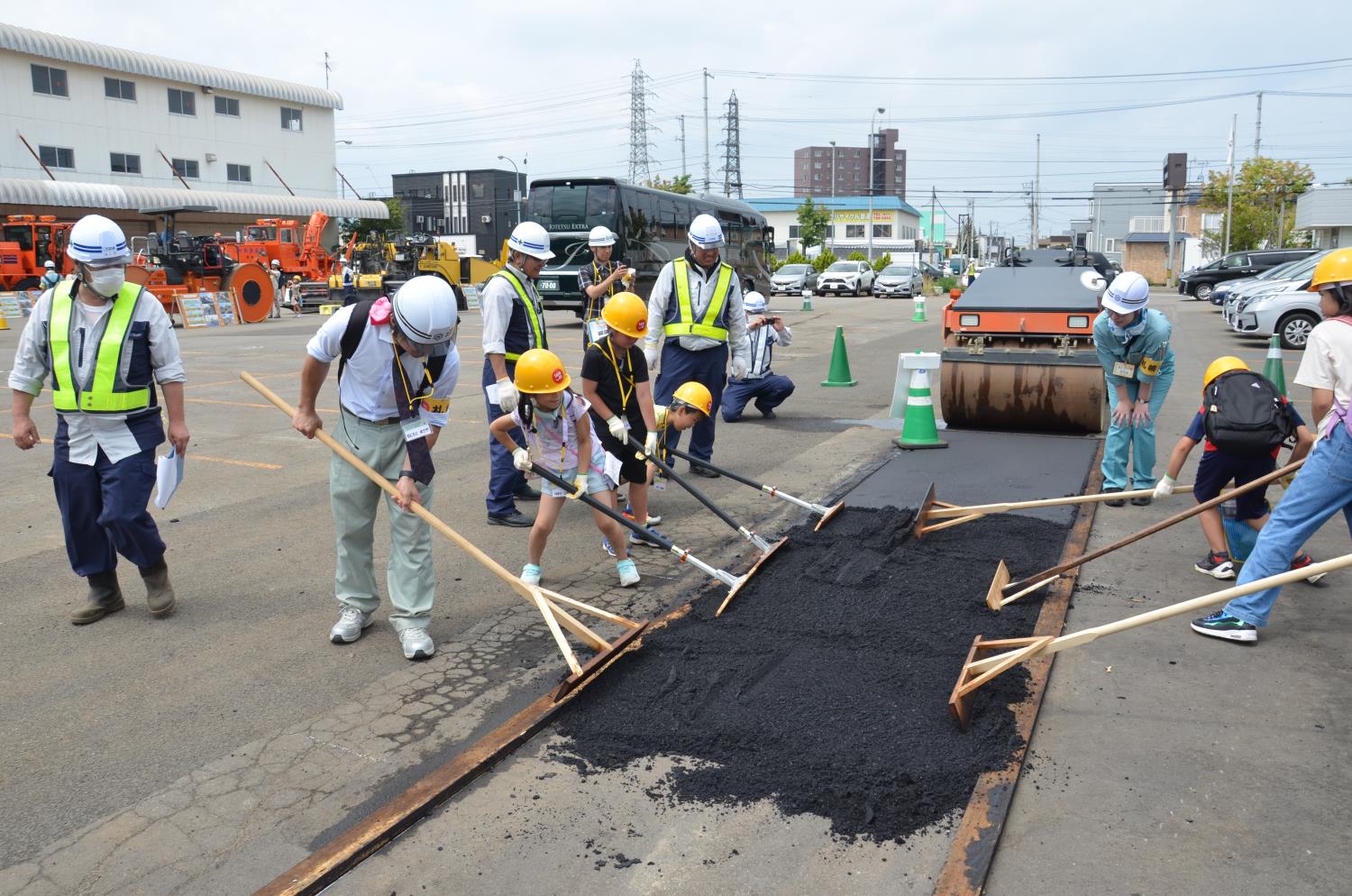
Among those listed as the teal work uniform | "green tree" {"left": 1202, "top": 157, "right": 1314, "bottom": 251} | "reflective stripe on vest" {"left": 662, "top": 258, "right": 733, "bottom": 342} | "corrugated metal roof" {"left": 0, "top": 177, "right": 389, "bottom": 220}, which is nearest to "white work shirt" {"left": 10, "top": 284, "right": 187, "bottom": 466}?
"reflective stripe on vest" {"left": 662, "top": 258, "right": 733, "bottom": 342}

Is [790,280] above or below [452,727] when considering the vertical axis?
above

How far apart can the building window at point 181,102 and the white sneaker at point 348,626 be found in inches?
1816

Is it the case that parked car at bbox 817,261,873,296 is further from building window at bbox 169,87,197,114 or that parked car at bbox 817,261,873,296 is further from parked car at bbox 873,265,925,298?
building window at bbox 169,87,197,114

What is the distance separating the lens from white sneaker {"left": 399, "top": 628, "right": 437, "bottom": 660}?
4508mm

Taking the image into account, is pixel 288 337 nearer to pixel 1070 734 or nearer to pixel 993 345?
pixel 993 345

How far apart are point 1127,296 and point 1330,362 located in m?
2.46

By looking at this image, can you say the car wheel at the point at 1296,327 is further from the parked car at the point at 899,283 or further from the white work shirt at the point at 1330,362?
the parked car at the point at 899,283

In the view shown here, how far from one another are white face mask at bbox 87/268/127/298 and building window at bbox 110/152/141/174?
43.2 metres

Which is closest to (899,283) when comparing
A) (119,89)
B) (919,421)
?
(919,421)

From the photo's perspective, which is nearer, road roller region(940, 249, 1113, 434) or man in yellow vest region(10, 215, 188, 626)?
man in yellow vest region(10, 215, 188, 626)

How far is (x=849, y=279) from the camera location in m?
40.5

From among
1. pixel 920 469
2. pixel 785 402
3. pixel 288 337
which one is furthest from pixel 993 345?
pixel 288 337

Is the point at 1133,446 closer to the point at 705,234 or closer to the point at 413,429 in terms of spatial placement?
the point at 705,234

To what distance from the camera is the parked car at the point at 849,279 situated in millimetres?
40500
